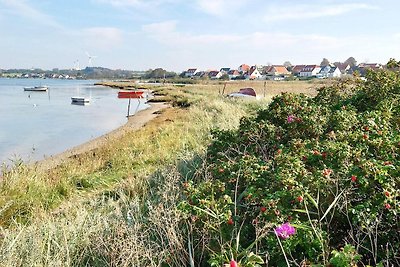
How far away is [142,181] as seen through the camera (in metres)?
6.96

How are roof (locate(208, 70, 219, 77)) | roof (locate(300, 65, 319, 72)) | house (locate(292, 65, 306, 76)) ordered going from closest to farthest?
roof (locate(300, 65, 319, 72))
house (locate(292, 65, 306, 76))
roof (locate(208, 70, 219, 77))

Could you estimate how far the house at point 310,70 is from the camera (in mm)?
123750

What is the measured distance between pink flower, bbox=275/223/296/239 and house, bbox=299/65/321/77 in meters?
124

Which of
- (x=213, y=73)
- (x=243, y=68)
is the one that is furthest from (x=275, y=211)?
(x=213, y=73)

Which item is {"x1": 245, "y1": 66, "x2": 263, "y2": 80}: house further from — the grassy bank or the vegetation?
the vegetation

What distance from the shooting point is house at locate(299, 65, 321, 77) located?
406ft

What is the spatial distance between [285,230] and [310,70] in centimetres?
12862

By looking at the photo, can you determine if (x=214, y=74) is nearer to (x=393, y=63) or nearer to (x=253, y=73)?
(x=253, y=73)

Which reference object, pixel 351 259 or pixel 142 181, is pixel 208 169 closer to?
pixel 142 181

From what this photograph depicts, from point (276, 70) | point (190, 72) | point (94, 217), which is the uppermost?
point (276, 70)

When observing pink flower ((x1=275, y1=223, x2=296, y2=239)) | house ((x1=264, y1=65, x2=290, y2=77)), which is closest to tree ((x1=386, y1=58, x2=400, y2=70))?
pink flower ((x1=275, y1=223, x2=296, y2=239))

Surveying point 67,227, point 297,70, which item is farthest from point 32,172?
point 297,70

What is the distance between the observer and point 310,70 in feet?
411

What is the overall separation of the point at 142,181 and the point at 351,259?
486 cm
